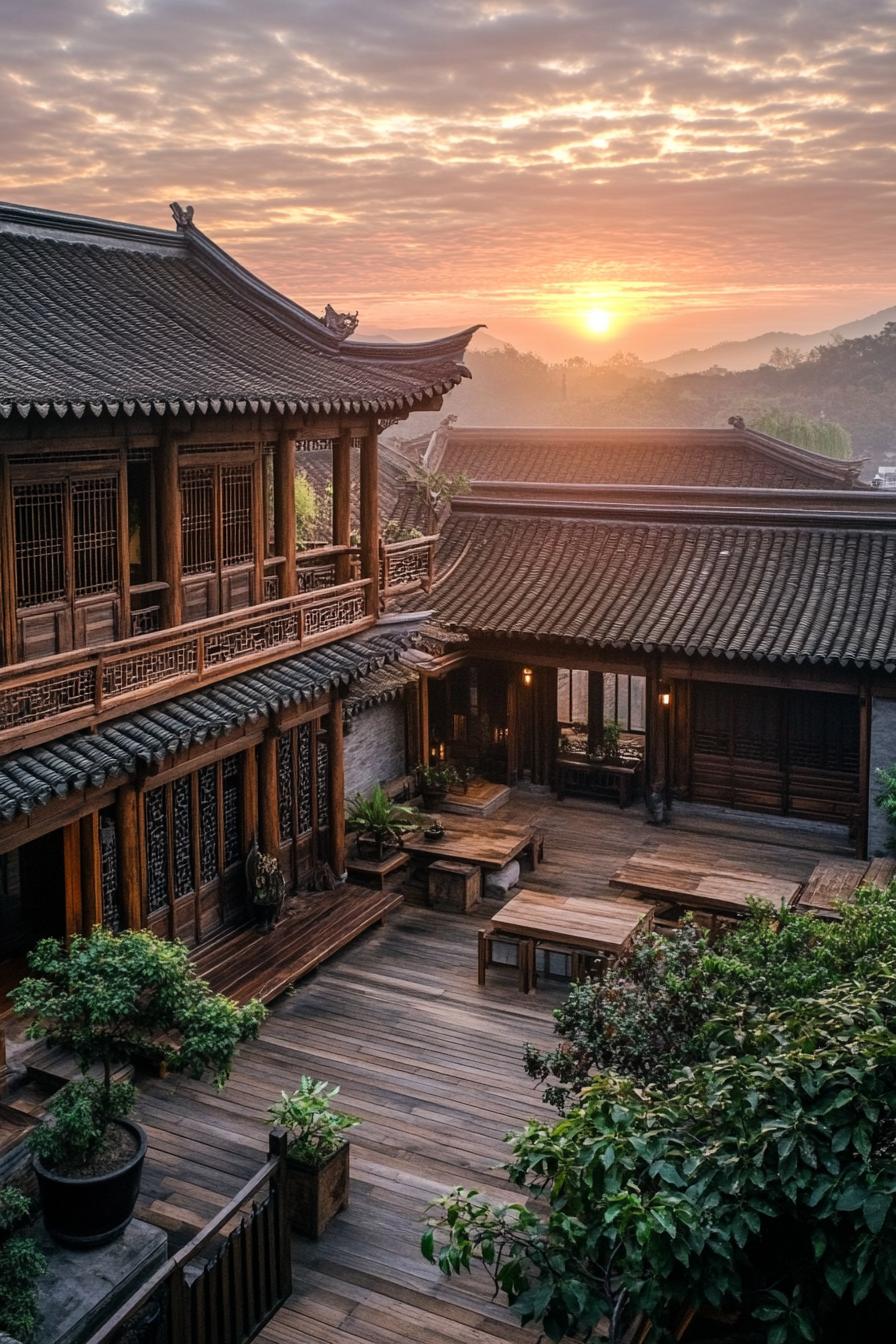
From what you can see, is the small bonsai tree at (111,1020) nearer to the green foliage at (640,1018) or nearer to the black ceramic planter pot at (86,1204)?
the black ceramic planter pot at (86,1204)

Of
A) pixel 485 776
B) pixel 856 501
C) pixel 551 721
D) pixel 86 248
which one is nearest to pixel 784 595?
pixel 551 721

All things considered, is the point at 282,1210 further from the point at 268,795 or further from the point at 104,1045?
Answer: the point at 268,795

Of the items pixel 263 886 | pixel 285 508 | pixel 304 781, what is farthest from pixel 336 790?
pixel 285 508

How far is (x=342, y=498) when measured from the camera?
613 inches

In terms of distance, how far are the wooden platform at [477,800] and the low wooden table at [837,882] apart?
5.10 metres

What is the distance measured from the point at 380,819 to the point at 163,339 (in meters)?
6.60

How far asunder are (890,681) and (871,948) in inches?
397

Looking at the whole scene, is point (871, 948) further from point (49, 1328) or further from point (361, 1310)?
point (49, 1328)

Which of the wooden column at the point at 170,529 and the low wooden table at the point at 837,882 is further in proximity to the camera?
the low wooden table at the point at 837,882

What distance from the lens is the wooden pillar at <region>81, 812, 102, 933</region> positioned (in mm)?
11586

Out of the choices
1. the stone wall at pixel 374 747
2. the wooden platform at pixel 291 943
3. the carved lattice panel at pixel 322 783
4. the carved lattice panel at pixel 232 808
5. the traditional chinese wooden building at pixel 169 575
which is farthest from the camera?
the stone wall at pixel 374 747

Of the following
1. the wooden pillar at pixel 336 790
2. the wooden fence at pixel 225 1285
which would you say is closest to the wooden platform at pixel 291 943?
the wooden pillar at pixel 336 790

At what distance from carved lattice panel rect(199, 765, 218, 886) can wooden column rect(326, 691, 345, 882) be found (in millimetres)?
2210

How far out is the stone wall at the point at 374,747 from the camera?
18.1m
